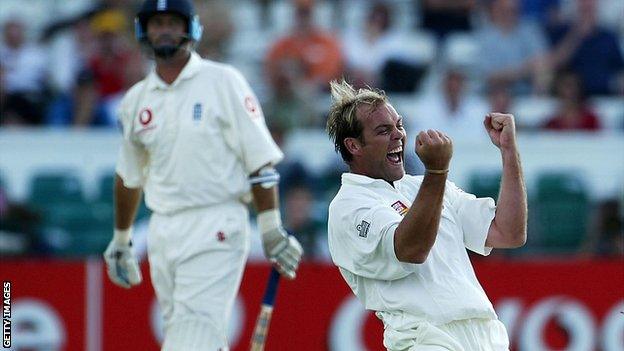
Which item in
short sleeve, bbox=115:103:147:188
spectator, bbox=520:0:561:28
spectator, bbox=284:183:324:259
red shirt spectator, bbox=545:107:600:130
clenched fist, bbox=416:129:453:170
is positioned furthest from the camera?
spectator, bbox=520:0:561:28

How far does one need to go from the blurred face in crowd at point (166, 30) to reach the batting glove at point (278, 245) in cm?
107

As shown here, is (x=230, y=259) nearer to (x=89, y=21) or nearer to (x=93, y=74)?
(x=93, y=74)

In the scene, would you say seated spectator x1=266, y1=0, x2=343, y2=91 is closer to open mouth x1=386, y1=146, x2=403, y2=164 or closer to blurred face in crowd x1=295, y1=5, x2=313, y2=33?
blurred face in crowd x1=295, y1=5, x2=313, y2=33

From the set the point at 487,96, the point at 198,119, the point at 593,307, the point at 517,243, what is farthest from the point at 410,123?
the point at 517,243

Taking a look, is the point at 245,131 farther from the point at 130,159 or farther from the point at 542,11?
the point at 542,11

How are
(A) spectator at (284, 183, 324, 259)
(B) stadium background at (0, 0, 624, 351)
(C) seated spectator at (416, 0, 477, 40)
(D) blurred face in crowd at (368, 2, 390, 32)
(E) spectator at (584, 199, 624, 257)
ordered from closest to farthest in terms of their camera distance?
(B) stadium background at (0, 0, 624, 351), (A) spectator at (284, 183, 324, 259), (E) spectator at (584, 199, 624, 257), (D) blurred face in crowd at (368, 2, 390, 32), (C) seated spectator at (416, 0, 477, 40)

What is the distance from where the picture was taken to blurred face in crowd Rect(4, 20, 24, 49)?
40.8ft

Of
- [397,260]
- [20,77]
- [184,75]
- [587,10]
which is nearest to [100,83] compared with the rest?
[20,77]

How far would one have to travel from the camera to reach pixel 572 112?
1208cm

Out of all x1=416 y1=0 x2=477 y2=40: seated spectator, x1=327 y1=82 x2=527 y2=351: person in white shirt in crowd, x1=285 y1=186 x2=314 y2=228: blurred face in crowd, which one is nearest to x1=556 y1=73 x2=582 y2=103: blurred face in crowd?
x1=416 y1=0 x2=477 y2=40: seated spectator

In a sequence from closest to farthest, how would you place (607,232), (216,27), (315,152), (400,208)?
(400,208) → (607,232) → (315,152) → (216,27)

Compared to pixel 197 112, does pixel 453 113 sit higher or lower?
lower

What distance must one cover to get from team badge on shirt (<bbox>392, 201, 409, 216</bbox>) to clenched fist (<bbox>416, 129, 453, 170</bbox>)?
0.51m

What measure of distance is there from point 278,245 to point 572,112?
5.55 m
